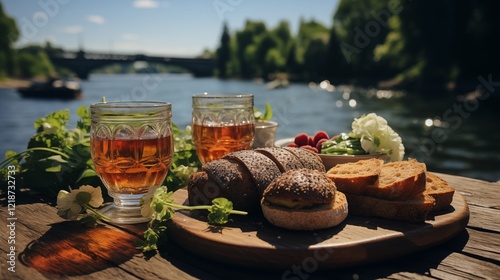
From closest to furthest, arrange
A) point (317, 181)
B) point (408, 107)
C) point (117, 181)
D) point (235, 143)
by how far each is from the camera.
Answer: point (317, 181) → point (117, 181) → point (235, 143) → point (408, 107)

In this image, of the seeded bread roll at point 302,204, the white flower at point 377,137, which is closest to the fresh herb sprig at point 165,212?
the seeded bread roll at point 302,204

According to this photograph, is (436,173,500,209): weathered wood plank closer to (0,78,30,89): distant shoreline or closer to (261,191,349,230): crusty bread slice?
(261,191,349,230): crusty bread slice

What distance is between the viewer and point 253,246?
1870 millimetres

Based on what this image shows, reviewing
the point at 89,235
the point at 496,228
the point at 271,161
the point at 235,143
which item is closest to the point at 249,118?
Answer: the point at 235,143

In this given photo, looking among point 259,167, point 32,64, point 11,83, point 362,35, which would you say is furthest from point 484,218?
point 32,64

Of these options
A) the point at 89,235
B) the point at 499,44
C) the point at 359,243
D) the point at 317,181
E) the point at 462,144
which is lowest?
the point at 462,144

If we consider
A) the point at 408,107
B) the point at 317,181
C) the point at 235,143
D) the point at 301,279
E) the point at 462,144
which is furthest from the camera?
the point at 408,107

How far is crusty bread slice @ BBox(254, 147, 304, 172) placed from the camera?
247 cm

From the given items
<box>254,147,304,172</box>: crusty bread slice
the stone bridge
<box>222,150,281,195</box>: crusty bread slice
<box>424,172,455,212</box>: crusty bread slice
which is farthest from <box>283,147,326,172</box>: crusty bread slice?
the stone bridge

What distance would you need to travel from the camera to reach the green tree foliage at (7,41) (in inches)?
2532

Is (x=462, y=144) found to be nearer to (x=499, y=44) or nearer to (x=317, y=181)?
(x=499, y=44)

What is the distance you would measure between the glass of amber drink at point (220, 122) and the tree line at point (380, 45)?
133ft

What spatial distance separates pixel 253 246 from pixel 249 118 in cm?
135

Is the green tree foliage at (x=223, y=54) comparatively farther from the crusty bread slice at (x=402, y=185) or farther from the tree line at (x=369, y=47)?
the crusty bread slice at (x=402, y=185)
